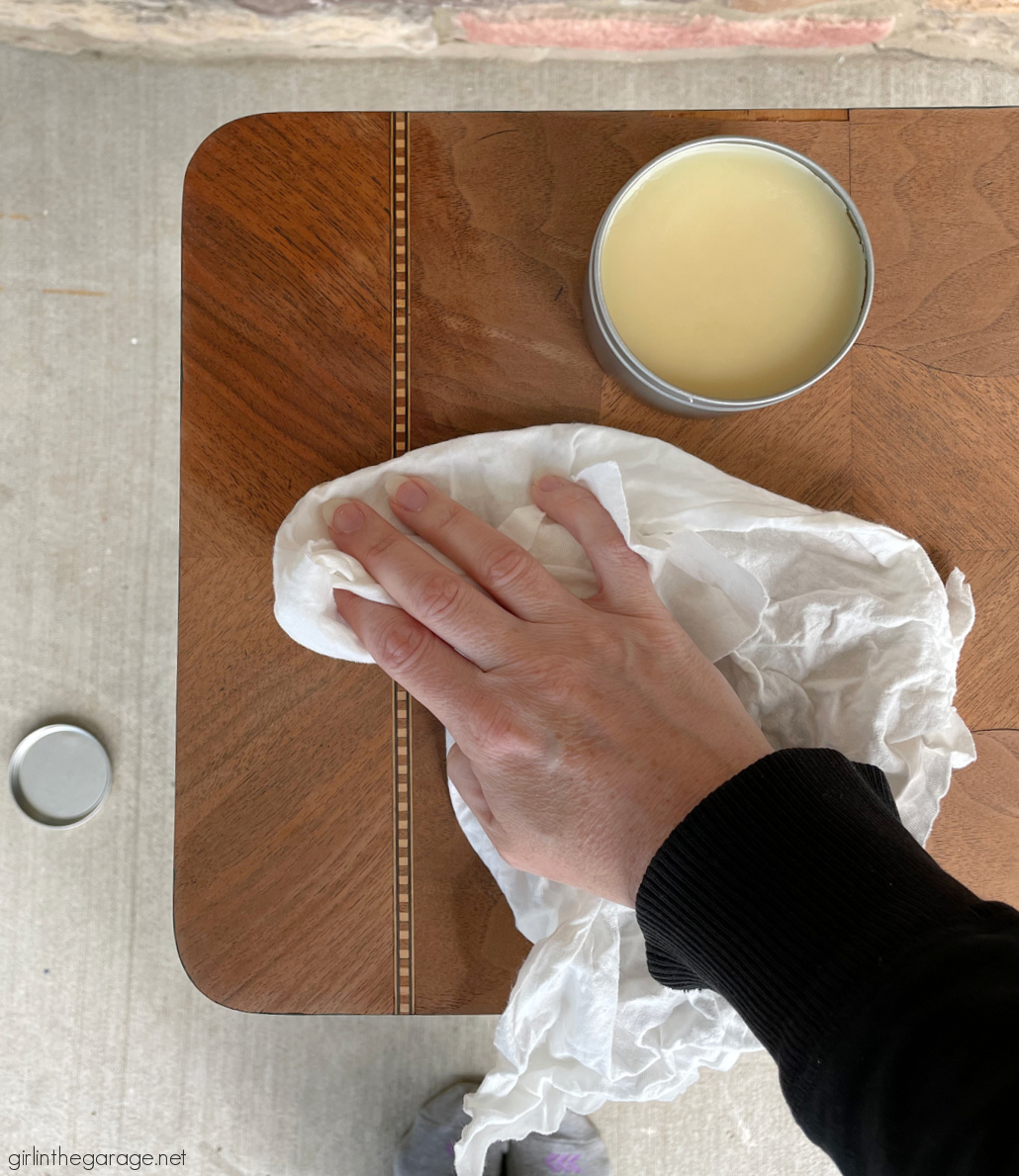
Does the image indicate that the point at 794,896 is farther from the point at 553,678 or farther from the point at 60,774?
the point at 60,774

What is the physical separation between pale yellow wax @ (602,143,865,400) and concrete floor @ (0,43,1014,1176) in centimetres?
15

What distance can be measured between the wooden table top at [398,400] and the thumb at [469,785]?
0.02m

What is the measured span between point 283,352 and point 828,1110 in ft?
1.63

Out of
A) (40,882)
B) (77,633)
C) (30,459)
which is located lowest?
(40,882)

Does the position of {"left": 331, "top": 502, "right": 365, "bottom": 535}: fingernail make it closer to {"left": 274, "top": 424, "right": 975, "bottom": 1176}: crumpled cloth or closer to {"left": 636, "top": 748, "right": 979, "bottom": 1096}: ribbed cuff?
{"left": 274, "top": 424, "right": 975, "bottom": 1176}: crumpled cloth

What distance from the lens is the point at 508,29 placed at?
0.60 meters

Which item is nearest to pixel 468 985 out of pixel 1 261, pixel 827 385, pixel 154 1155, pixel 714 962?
pixel 714 962

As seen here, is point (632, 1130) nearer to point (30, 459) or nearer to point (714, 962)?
point (714, 962)

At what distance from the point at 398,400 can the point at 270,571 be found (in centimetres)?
14

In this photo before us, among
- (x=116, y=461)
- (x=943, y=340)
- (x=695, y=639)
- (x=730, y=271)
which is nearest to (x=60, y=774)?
(x=116, y=461)

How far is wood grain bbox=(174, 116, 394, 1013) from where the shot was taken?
0.53 metres

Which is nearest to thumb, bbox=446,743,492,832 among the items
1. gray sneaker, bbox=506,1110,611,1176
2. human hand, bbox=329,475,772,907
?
human hand, bbox=329,475,772,907

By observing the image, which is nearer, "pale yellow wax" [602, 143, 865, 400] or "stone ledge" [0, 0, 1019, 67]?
"pale yellow wax" [602, 143, 865, 400]

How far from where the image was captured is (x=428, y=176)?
1.75 ft
